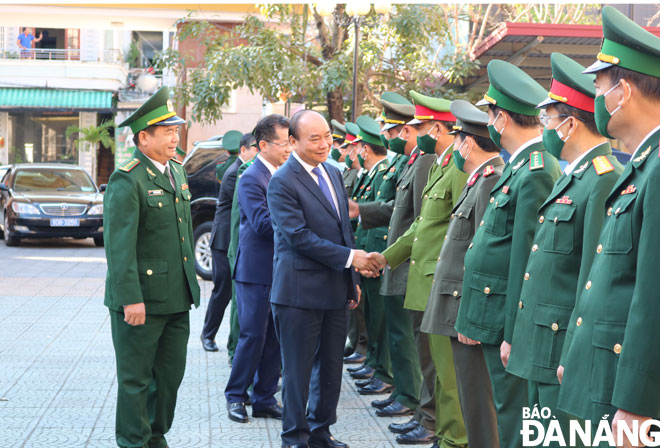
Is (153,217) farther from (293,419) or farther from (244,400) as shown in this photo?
(244,400)

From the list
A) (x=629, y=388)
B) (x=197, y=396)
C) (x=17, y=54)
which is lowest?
(x=197, y=396)

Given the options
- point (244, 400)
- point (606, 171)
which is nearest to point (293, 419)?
point (244, 400)

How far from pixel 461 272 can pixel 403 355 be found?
175 centimetres

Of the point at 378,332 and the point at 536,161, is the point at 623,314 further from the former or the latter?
the point at 378,332

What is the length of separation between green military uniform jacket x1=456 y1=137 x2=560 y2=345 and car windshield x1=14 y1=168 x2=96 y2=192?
1643cm

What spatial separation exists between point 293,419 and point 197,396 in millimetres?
1833

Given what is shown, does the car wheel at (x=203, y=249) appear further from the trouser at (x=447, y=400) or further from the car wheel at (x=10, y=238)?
the trouser at (x=447, y=400)

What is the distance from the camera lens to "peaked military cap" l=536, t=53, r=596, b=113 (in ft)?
11.8

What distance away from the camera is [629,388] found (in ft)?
8.27

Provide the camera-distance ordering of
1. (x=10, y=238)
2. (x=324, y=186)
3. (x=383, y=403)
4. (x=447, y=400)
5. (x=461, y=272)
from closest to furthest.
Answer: (x=461, y=272)
(x=447, y=400)
(x=324, y=186)
(x=383, y=403)
(x=10, y=238)

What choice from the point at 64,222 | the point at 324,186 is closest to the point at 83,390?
the point at 324,186

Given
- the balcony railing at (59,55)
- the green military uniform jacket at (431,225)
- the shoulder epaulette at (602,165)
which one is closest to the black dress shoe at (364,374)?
the green military uniform jacket at (431,225)

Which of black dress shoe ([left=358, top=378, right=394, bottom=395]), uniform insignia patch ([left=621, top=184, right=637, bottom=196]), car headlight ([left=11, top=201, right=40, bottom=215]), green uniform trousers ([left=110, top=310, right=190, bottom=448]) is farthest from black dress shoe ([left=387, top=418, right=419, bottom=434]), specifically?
car headlight ([left=11, top=201, right=40, bottom=215])

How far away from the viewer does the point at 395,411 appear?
20.5 ft
